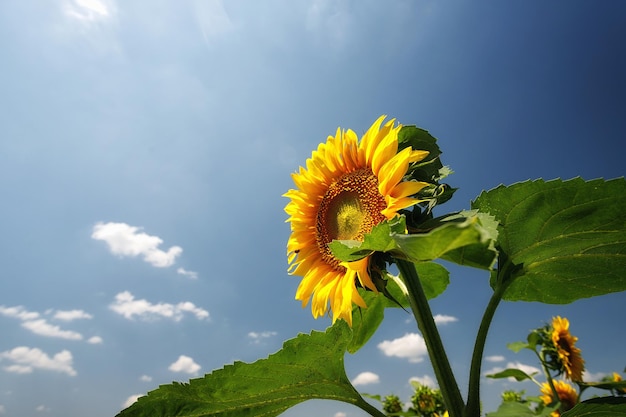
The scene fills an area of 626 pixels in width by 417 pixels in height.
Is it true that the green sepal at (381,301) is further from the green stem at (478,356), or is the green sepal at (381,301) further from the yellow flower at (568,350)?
the yellow flower at (568,350)

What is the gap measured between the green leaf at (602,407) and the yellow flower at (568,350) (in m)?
3.93

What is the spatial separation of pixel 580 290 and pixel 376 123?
915 mm

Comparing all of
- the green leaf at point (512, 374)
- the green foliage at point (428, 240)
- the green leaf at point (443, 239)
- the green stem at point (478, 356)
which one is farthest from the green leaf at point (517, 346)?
the green leaf at point (443, 239)

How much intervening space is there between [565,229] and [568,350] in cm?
433

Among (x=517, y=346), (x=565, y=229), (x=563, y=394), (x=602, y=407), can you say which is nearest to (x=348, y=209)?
(x=565, y=229)

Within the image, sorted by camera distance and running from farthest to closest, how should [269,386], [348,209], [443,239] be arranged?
[348,209] → [269,386] → [443,239]

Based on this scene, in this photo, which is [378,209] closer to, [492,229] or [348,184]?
[348,184]

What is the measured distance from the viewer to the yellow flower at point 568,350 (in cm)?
498

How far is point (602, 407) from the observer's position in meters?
1.46

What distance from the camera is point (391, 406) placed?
4750 millimetres

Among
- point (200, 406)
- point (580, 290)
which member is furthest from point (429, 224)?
point (200, 406)

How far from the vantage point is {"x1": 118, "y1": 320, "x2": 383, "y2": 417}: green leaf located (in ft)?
4.92

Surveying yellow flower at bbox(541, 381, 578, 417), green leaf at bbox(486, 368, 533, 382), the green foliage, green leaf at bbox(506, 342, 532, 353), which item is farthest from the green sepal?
yellow flower at bbox(541, 381, 578, 417)

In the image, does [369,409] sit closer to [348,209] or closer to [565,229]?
[348,209]
